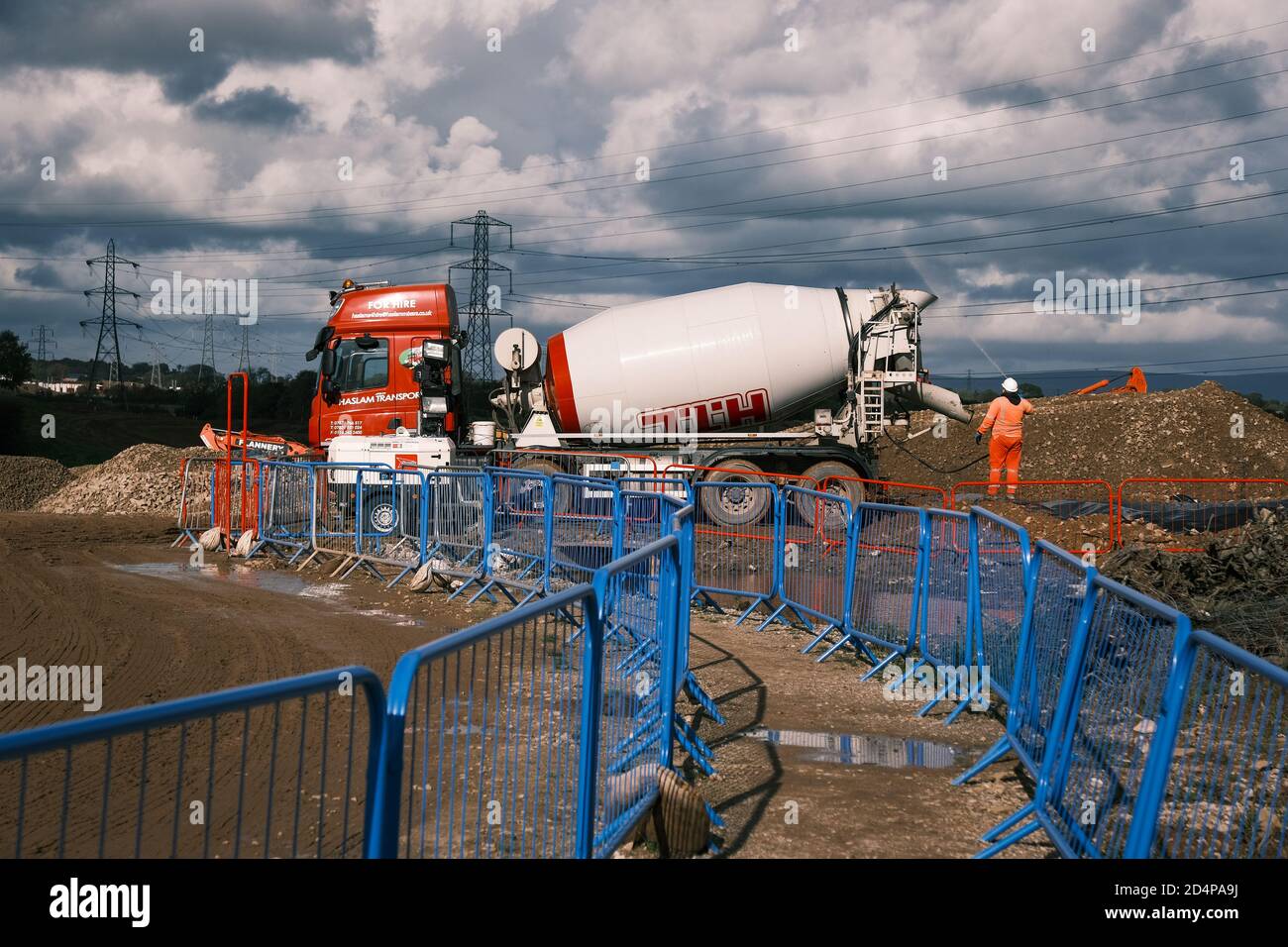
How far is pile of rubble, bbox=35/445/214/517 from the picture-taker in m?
22.7

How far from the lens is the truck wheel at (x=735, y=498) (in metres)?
12.1

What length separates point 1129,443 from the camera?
2781 cm

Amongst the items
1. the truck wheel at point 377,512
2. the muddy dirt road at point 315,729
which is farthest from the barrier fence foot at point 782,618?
the truck wheel at point 377,512

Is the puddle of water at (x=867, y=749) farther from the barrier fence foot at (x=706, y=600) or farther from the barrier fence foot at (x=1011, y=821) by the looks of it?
the barrier fence foot at (x=706, y=600)

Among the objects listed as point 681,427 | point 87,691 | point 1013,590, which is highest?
point 681,427

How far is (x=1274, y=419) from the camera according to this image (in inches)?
1134

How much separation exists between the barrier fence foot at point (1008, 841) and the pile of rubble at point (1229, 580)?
4.47m

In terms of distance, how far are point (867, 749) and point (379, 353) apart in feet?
40.9

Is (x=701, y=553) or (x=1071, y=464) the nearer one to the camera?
(x=701, y=553)

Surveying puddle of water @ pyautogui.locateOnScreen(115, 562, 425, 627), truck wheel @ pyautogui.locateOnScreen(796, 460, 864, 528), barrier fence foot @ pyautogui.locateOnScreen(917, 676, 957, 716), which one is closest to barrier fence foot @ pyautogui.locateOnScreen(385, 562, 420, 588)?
puddle of water @ pyautogui.locateOnScreen(115, 562, 425, 627)

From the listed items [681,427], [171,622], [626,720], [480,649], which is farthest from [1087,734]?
[681,427]

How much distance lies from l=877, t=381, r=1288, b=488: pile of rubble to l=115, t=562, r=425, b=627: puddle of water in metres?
15.9
